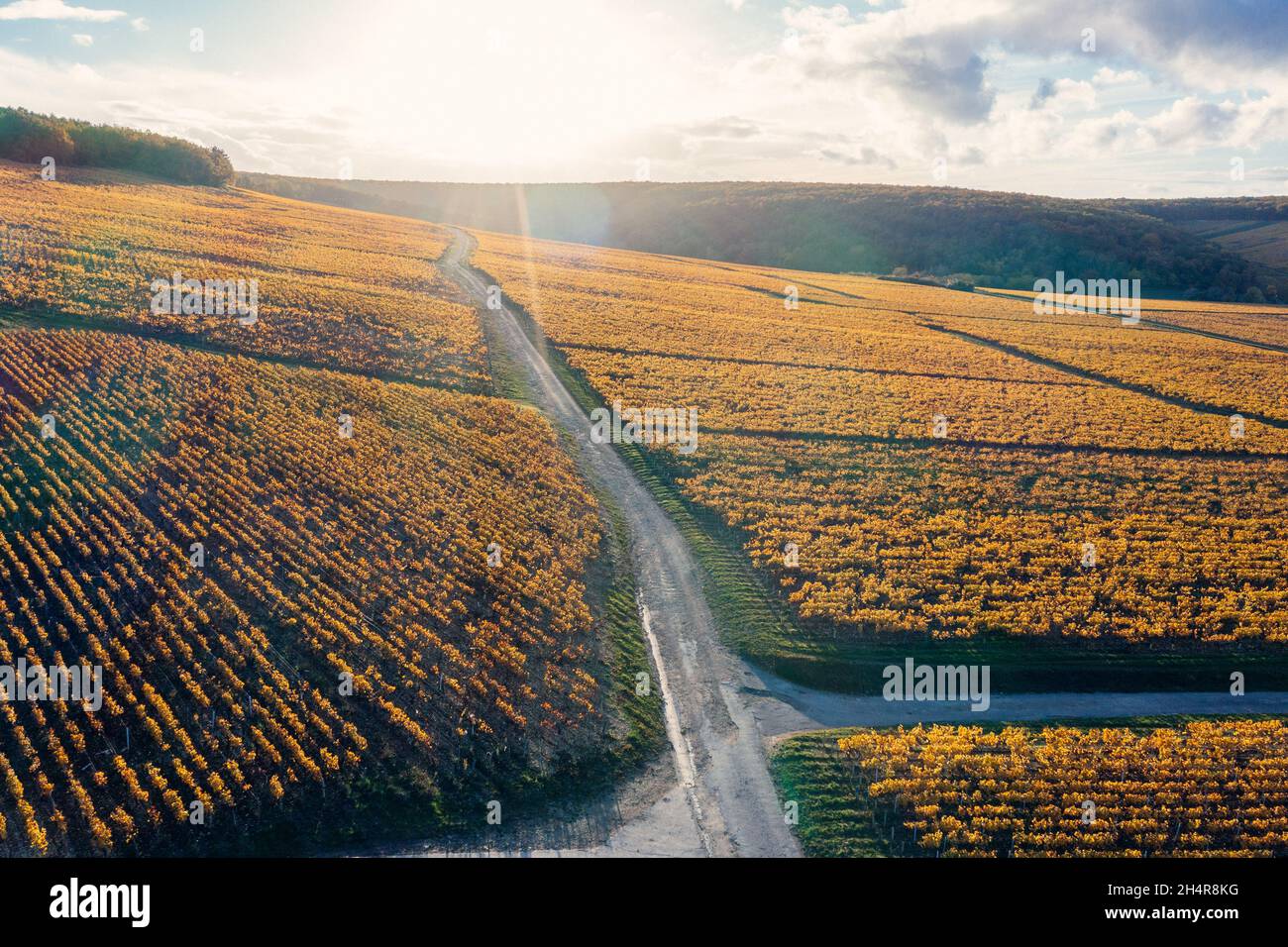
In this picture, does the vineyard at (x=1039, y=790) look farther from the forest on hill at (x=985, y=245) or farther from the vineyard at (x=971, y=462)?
the forest on hill at (x=985, y=245)

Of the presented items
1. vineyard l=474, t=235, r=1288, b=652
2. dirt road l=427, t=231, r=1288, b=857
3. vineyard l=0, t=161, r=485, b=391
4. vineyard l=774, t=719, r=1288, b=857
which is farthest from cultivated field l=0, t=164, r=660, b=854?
vineyard l=474, t=235, r=1288, b=652

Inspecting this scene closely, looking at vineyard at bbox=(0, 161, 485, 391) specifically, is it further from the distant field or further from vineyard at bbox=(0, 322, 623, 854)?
the distant field

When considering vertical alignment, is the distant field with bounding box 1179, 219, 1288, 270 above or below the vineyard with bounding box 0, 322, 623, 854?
above

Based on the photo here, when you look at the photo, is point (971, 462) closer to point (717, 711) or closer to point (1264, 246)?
point (717, 711)

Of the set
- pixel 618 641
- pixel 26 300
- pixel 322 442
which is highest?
pixel 26 300

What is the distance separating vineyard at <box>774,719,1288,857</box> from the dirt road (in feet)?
3.17

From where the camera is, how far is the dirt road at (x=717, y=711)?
19.5 m

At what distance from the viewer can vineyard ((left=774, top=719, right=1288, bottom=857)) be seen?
772 inches

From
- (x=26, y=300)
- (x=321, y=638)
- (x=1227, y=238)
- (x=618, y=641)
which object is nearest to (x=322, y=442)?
(x=321, y=638)

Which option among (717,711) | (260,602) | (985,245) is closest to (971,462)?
(717,711)

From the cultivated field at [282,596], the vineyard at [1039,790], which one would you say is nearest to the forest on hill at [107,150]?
the cultivated field at [282,596]

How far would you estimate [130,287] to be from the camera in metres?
60.5
